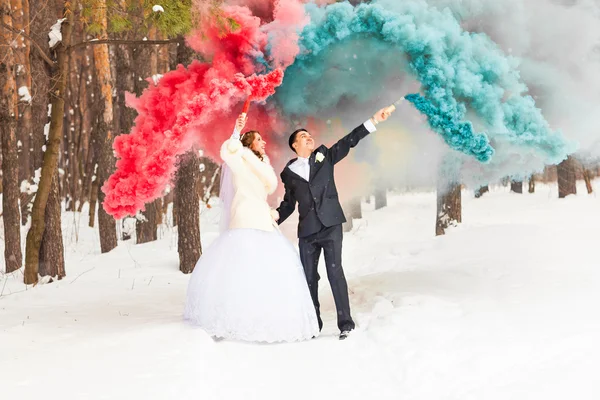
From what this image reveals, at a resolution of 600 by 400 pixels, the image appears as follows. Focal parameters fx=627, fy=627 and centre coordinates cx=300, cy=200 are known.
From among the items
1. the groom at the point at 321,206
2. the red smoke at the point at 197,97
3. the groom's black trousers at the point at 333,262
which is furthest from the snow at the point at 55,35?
the groom's black trousers at the point at 333,262

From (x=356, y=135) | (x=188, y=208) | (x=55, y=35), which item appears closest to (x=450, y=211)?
(x=188, y=208)

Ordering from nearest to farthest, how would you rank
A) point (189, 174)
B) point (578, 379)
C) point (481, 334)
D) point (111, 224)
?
1. point (578, 379)
2. point (481, 334)
3. point (189, 174)
4. point (111, 224)

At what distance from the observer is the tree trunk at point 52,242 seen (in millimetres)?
8766

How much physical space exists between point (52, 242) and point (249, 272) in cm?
460

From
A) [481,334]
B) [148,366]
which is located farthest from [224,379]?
[481,334]

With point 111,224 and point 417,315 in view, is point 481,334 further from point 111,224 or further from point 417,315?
point 111,224

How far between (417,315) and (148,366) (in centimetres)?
271

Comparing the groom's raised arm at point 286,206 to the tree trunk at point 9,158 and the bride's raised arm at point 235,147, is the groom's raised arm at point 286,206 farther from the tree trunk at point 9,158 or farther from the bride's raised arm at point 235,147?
the tree trunk at point 9,158

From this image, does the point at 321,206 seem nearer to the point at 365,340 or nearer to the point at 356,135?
the point at 356,135

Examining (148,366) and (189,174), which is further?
(189,174)

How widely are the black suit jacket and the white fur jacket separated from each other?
0.29m

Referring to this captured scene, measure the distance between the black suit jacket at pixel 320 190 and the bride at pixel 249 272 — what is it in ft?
0.82

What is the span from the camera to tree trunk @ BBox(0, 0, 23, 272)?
9.52 metres

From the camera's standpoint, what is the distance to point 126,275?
30.7ft
